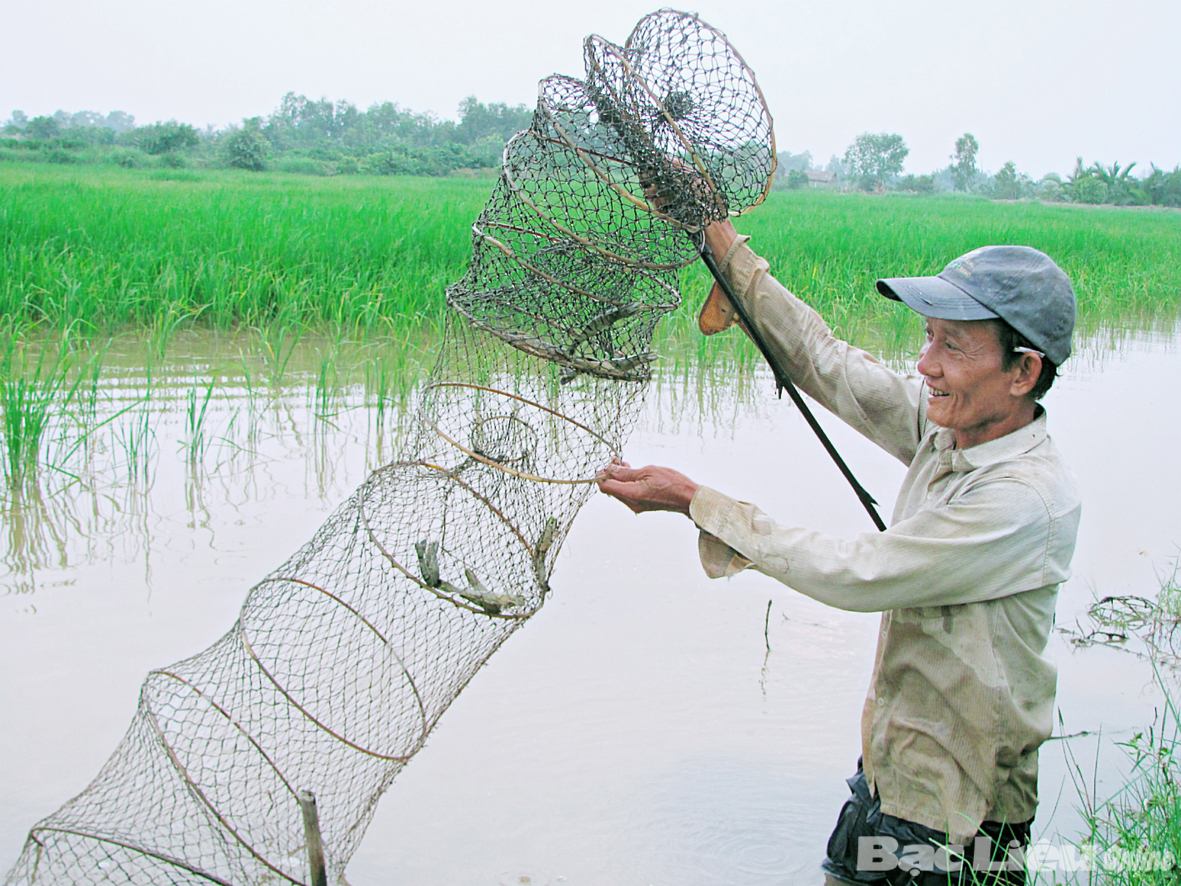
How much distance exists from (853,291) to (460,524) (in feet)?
17.8

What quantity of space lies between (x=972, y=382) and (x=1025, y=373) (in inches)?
3.1

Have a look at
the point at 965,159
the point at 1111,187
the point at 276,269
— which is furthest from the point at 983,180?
the point at 276,269

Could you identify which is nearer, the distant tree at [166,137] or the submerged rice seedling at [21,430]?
the submerged rice seedling at [21,430]

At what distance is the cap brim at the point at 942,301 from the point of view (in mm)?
1767

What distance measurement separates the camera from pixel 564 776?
8.84 ft

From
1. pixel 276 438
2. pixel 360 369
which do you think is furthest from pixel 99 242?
pixel 276 438

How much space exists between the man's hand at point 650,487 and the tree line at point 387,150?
4.16 meters

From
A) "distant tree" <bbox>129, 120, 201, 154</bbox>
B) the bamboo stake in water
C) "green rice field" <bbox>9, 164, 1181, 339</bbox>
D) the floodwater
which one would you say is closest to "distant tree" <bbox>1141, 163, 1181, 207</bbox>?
"distant tree" <bbox>129, 120, 201, 154</bbox>

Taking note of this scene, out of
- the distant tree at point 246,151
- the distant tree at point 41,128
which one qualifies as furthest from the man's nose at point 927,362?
the distant tree at point 41,128

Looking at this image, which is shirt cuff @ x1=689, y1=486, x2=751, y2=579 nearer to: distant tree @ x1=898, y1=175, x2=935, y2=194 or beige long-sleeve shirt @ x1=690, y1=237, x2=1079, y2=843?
beige long-sleeve shirt @ x1=690, y1=237, x2=1079, y2=843

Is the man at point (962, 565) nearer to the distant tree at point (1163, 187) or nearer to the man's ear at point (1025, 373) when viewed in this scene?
the man's ear at point (1025, 373)

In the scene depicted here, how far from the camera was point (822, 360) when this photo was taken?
223 cm

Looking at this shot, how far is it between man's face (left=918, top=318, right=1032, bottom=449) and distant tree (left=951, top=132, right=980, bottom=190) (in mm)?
73146

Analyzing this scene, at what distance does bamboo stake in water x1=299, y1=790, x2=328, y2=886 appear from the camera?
1.85m
